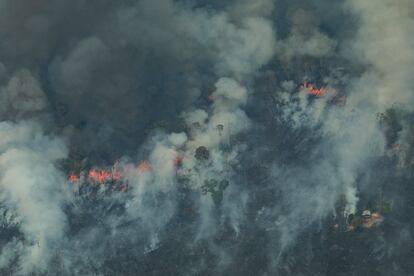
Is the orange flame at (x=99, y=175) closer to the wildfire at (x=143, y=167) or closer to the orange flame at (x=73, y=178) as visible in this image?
the orange flame at (x=73, y=178)

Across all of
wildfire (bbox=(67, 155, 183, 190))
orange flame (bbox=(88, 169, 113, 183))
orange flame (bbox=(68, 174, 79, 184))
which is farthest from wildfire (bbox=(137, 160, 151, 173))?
orange flame (bbox=(68, 174, 79, 184))

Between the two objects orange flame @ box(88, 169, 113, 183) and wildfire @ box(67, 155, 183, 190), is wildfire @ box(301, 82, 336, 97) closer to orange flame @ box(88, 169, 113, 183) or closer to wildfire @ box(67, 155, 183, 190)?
wildfire @ box(67, 155, 183, 190)

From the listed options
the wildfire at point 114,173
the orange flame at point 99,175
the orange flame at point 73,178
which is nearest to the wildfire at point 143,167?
the wildfire at point 114,173

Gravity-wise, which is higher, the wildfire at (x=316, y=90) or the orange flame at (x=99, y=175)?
the wildfire at (x=316, y=90)

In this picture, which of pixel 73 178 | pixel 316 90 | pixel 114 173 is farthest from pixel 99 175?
pixel 316 90

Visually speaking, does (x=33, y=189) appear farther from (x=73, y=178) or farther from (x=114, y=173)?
(x=114, y=173)

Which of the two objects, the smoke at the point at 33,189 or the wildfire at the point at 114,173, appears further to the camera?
the wildfire at the point at 114,173

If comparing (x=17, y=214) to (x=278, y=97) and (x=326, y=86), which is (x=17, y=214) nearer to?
(x=278, y=97)

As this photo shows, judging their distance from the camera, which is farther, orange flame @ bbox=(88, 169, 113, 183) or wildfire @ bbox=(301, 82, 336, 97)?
wildfire @ bbox=(301, 82, 336, 97)
